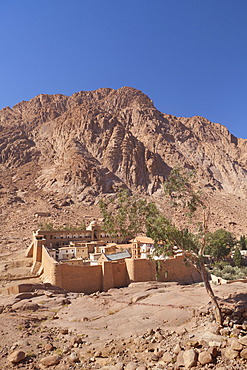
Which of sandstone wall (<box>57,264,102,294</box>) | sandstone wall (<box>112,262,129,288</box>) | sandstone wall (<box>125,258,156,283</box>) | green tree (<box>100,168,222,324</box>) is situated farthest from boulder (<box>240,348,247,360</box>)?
sandstone wall (<box>112,262,129,288</box>)

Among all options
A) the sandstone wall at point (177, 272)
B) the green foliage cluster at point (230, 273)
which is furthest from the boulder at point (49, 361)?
the green foliage cluster at point (230, 273)

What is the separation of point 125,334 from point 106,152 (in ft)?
277

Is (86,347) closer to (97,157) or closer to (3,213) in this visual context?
(3,213)

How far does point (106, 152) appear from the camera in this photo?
92.9 meters

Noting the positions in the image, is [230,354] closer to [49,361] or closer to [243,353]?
[243,353]

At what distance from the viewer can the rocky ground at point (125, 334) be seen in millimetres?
7664

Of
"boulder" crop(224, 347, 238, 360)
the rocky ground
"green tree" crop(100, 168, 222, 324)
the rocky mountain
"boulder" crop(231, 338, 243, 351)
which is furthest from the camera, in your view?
the rocky mountain

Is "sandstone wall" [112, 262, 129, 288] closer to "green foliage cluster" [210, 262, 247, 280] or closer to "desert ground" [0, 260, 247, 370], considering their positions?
"desert ground" [0, 260, 247, 370]

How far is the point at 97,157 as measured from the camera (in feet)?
305

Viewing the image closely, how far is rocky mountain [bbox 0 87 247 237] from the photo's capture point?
2975 inches

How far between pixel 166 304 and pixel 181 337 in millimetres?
4897

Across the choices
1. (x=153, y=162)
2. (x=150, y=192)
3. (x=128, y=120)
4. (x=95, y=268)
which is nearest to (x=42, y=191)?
(x=150, y=192)

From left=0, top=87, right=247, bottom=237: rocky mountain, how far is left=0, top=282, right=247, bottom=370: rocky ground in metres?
54.2

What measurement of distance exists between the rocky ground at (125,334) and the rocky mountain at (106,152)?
54178mm
